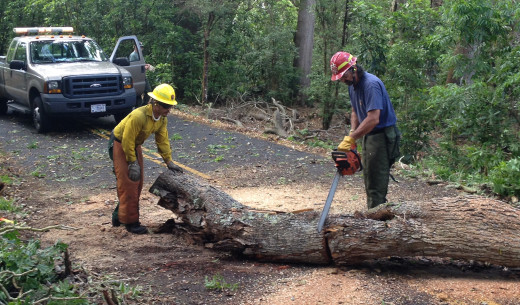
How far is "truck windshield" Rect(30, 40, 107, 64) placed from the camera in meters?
13.8

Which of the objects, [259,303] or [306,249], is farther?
[306,249]

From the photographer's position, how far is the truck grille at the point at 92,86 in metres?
12.9

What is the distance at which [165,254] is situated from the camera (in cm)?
621

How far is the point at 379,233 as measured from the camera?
17.9 ft

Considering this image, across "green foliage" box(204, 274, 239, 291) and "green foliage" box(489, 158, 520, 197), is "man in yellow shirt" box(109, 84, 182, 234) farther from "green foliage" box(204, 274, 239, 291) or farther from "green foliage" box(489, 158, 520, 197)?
"green foliage" box(489, 158, 520, 197)

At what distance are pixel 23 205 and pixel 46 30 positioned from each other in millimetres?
7693

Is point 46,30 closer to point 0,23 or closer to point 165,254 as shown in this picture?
point 165,254

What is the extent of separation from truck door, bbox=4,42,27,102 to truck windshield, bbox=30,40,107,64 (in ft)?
0.97

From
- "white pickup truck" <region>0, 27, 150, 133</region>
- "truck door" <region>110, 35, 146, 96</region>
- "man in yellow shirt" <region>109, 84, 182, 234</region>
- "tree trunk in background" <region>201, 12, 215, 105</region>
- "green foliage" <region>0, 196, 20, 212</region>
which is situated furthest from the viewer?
"tree trunk in background" <region>201, 12, 215, 105</region>

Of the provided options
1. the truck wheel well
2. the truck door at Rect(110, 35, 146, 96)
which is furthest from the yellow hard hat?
the truck door at Rect(110, 35, 146, 96)

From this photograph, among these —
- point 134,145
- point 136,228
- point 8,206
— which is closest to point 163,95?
point 134,145

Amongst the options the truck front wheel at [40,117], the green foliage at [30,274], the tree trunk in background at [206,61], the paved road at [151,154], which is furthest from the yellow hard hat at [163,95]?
the tree trunk in background at [206,61]

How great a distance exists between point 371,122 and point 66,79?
8575 mm

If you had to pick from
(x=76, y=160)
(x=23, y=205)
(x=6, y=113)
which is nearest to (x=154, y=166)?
(x=76, y=160)
